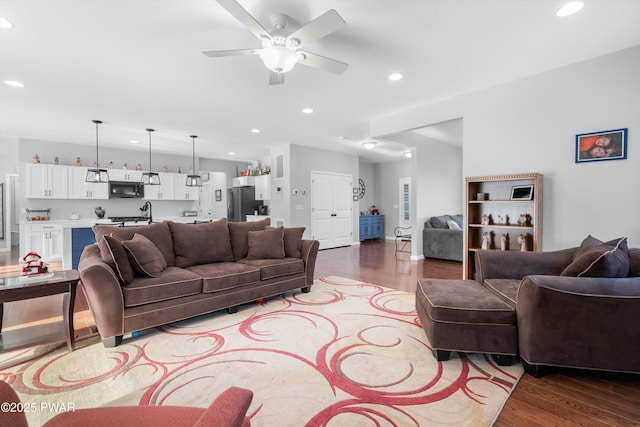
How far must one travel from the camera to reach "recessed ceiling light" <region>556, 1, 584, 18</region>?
2.24 m

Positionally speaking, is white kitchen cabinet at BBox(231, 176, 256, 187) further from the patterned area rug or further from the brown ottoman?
the brown ottoman

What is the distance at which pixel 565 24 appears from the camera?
98.4 inches

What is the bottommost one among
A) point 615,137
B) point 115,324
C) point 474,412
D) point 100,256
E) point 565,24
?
point 474,412

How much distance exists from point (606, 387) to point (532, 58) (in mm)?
2962

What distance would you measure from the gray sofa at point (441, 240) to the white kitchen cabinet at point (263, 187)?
400 cm

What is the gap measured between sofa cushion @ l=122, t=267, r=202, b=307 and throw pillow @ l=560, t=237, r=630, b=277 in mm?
3125

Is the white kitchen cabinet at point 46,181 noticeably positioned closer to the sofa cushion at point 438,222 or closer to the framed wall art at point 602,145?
the sofa cushion at point 438,222

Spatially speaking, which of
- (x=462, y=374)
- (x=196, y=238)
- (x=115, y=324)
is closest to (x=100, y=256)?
(x=115, y=324)

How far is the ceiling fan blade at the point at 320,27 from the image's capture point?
194 centimetres

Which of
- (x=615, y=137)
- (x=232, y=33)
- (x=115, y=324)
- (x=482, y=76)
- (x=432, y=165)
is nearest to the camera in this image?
(x=115, y=324)

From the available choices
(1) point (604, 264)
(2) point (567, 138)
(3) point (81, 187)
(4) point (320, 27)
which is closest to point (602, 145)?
(2) point (567, 138)

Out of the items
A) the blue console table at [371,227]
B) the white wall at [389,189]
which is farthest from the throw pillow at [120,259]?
the white wall at [389,189]

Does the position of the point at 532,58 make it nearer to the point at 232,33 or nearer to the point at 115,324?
the point at 232,33

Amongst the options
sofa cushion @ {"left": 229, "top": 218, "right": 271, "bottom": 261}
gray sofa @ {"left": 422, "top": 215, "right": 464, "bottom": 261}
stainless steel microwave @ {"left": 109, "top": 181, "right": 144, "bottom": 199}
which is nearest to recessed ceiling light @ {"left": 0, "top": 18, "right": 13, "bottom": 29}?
sofa cushion @ {"left": 229, "top": 218, "right": 271, "bottom": 261}
